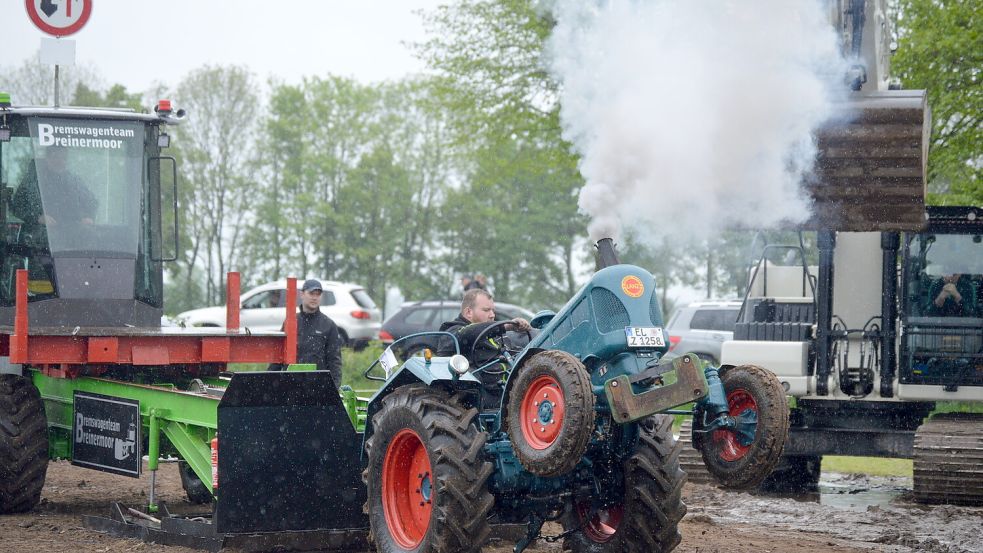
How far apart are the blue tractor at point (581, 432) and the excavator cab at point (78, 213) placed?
12.8 ft

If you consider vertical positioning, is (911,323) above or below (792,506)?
above

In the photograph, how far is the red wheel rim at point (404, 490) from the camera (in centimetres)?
732

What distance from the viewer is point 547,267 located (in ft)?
168

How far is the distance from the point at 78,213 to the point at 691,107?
16.6 ft

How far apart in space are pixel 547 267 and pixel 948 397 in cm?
4032

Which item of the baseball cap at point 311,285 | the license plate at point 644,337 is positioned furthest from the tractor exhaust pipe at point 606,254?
the baseball cap at point 311,285

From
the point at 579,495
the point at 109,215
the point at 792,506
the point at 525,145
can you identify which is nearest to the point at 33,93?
the point at 525,145

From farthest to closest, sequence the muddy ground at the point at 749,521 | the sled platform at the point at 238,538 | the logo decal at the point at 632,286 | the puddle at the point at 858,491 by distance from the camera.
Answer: the puddle at the point at 858,491 < the muddy ground at the point at 749,521 < the sled platform at the point at 238,538 < the logo decal at the point at 632,286

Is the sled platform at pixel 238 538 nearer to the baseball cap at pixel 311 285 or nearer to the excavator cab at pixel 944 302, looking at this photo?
the baseball cap at pixel 311 285

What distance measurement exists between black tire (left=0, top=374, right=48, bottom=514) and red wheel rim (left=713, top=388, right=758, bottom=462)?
5.40 meters

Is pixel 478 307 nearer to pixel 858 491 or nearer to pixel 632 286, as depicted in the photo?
pixel 632 286

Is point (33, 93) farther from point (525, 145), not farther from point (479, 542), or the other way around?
point (479, 542)

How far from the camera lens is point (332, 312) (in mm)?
26203

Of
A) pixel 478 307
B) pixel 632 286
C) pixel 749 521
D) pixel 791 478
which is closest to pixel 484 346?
pixel 478 307
